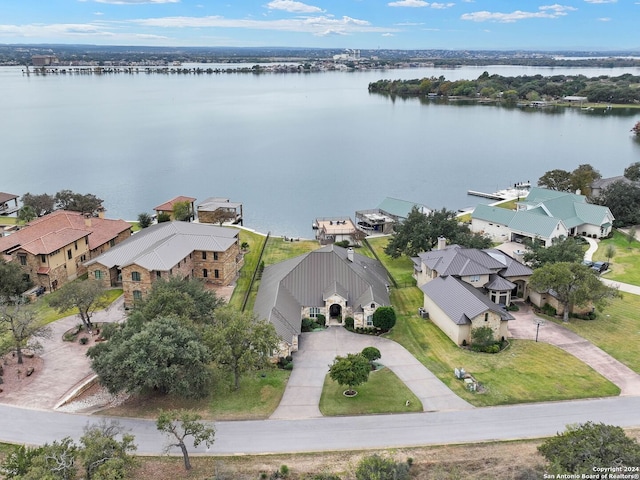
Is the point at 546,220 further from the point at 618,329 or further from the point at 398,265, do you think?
the point at 618,329

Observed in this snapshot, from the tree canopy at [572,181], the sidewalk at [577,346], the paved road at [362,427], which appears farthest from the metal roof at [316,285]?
the tree canopy at [572,181]

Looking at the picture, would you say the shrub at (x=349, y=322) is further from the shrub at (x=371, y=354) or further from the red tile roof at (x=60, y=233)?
the red tile roof at (x=60, y=233)

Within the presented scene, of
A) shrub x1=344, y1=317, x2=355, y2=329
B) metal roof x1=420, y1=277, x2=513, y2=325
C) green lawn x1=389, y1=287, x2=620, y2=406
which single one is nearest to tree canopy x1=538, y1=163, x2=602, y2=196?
metal roof x1=420, y1=277, x2=513, y2=325

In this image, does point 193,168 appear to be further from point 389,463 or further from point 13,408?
point 389,463

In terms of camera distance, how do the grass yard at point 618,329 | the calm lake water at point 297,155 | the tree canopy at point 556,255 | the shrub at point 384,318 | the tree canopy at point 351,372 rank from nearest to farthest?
the tree canopy at point 351,372 < the grass yard at point 618,329 < the shrub at point 384,318 < the tree canopy at point 556,255 < the calm lake water at point 297,155

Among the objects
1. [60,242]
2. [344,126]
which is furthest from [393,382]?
[344,126]

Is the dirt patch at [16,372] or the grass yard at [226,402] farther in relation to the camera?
the dirt patch at [16,372]
